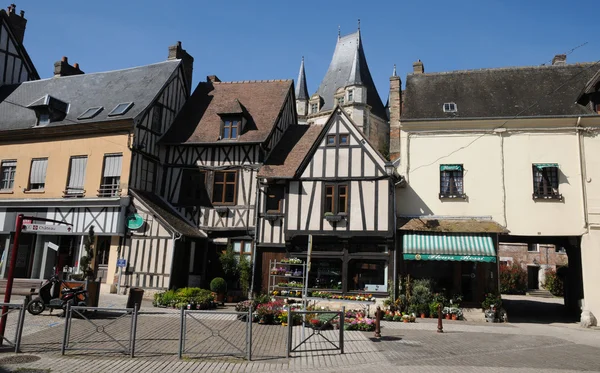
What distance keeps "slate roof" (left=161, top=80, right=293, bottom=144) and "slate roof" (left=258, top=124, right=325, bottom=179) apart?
1.10 m

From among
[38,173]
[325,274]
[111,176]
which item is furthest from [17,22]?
[325,274]

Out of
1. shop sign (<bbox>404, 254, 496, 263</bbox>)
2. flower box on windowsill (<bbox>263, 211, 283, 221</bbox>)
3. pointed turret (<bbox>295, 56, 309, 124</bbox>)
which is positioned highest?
pointed turret (<bbox>295, 56, 309, 124</bbox>)

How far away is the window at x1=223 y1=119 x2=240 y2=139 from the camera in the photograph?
20094 mm

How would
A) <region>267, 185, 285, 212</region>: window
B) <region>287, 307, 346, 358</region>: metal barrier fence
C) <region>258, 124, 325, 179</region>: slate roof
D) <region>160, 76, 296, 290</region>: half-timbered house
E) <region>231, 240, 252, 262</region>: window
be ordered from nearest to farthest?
1. <region>287, 307, 346, 358</region>: metal barrier fence
2. <region>258, 124, 325, 179</region>: slate roof
3. <region>267, 185, 285, 212</region>: window
4. <region>231, 240, 252, 262</region>: window
5. <region>160, 76, 296, 290</region>: half-timbered house

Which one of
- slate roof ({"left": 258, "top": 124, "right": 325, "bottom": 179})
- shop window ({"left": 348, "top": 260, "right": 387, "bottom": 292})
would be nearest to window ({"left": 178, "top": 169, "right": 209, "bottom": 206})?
slate roof ({"left": 258, "top": 124, "right": 325, "bottom": 179})

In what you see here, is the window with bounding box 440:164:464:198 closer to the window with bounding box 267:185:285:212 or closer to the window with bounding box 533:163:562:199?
the window with bounding box 533:163:562:199

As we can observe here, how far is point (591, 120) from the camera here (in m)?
16.6

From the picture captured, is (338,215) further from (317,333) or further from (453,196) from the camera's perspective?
(317,333)

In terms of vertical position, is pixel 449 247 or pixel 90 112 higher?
pixel 90 112

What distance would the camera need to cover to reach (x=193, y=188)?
787 inches

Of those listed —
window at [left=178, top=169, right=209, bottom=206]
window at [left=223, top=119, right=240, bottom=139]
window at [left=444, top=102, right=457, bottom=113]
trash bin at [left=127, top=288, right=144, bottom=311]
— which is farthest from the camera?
window at [left=223, top=119, right=240, bottom=139]

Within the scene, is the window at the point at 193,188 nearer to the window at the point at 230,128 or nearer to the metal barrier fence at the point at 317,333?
the window at the point at 230,128

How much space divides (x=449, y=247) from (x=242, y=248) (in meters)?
7.98

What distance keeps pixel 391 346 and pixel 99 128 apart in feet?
48.8
